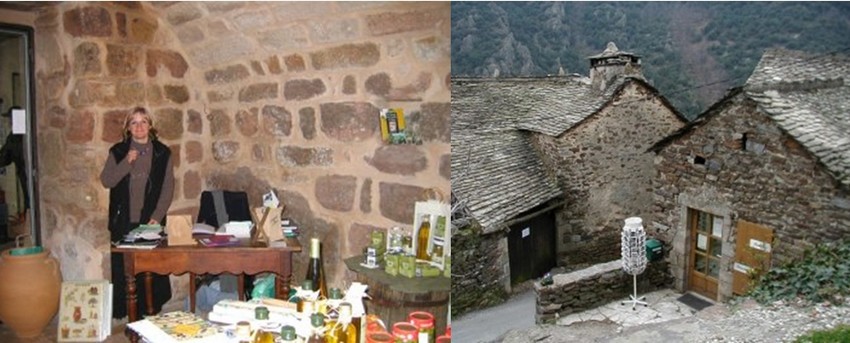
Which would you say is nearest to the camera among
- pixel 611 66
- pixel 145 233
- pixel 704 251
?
pixel 704 251

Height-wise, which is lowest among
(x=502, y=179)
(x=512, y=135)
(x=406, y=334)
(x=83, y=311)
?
(x=83, y=311)

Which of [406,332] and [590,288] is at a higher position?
[590,288]

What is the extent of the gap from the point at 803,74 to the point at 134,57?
8.36ft

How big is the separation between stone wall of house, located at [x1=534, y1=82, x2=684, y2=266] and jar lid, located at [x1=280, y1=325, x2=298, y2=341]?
0.66 meters

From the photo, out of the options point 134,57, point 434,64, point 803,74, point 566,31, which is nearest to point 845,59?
point 803,74

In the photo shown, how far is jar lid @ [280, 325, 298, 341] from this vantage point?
1.60 meters

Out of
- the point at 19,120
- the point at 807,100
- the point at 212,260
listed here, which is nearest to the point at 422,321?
the point at 807,100

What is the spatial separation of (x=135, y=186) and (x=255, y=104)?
595 millimetres

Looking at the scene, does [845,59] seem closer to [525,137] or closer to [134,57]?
[525,137]

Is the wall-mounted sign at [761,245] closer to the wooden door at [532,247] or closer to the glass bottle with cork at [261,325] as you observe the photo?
the wooden door at [532,247]

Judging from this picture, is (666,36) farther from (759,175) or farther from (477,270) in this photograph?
(477,270)

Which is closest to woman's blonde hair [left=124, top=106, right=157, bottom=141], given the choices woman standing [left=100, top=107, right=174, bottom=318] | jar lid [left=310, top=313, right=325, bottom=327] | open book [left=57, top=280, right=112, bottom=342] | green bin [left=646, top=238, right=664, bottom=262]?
woman standing [left=100, top=107, right=174, bottom=318]

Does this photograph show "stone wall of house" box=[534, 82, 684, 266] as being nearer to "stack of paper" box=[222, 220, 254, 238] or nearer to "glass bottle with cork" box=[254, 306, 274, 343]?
"glass bottle with cork" box=[254, 306, 274, 343]

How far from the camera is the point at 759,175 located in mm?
1437
